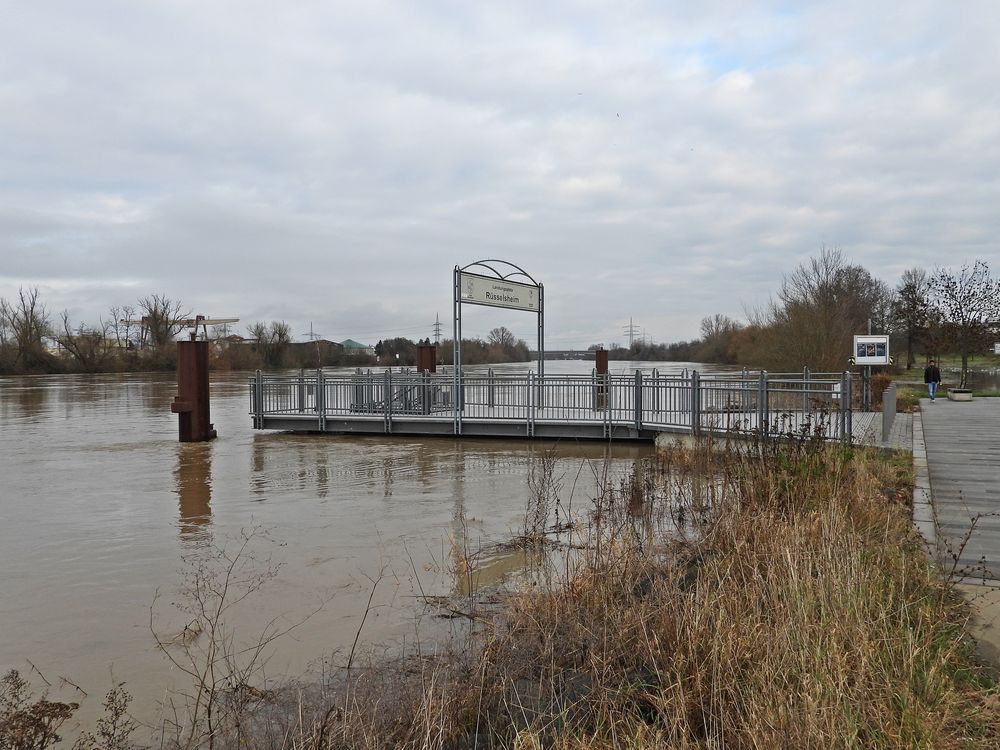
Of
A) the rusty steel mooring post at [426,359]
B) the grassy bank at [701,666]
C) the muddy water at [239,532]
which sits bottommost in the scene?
the muddy water at [239,532]

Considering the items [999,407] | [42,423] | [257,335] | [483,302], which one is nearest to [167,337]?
[257,335]

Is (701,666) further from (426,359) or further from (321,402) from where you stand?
(426,359)

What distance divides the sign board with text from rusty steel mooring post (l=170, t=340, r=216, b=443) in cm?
1668

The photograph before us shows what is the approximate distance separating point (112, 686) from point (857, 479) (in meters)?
6.63

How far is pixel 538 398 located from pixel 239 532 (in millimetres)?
10384

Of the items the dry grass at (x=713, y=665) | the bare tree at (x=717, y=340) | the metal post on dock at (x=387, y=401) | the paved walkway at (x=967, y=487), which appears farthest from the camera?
the bare tree at (x=717, y=340)

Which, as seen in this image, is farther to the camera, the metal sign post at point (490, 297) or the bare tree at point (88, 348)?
the bare tree at point (88, 348)

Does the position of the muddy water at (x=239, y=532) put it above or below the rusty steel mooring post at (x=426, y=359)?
below

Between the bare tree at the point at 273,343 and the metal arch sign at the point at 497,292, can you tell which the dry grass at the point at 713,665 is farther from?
the bare tree at the point at 273,343

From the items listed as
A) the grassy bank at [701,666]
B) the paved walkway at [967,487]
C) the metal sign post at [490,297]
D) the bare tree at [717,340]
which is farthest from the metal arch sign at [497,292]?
the bare tree at [717,340]

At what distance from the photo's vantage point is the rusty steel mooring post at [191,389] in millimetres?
19047

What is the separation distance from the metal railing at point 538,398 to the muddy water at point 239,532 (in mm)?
862

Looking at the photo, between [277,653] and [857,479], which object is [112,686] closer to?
[277,653]

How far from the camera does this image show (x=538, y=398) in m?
A: 19.0
